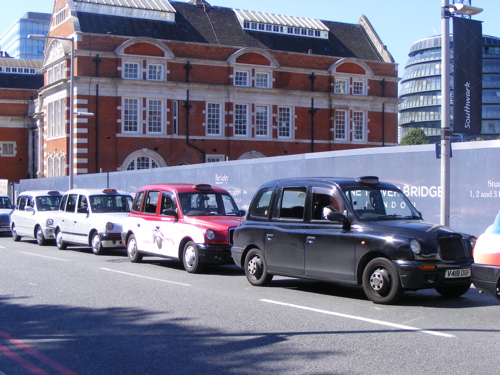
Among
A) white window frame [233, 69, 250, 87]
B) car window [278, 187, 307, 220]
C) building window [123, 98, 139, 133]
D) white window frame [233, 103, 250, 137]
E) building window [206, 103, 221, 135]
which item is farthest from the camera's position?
white window frame [233, 69, 250, 87]

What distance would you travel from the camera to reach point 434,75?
119688 mm

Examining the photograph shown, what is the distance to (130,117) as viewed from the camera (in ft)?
159

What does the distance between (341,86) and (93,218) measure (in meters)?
39.3

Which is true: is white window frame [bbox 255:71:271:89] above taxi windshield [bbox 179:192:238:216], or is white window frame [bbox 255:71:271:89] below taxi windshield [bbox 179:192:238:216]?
above

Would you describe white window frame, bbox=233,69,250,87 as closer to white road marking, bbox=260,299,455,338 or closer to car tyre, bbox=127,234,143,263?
car tyre, bbox=127,234,143,263

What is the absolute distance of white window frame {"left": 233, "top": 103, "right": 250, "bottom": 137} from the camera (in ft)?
170

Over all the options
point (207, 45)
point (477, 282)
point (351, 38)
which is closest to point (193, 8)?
point (207, 45)

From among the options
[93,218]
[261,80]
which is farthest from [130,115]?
[93,218]

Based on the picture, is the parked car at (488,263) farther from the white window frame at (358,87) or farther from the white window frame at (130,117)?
the white window frame at (358,87)

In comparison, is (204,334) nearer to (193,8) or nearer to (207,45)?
(207,45)

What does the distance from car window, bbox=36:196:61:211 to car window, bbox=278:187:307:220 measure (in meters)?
14.4

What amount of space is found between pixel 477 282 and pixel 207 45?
44.2m

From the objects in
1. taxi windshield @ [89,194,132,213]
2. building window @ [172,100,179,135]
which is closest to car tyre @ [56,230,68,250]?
taxi windshield @ [89,194,132,213]

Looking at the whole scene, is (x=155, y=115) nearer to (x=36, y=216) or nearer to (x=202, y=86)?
(x=202, y=86)
